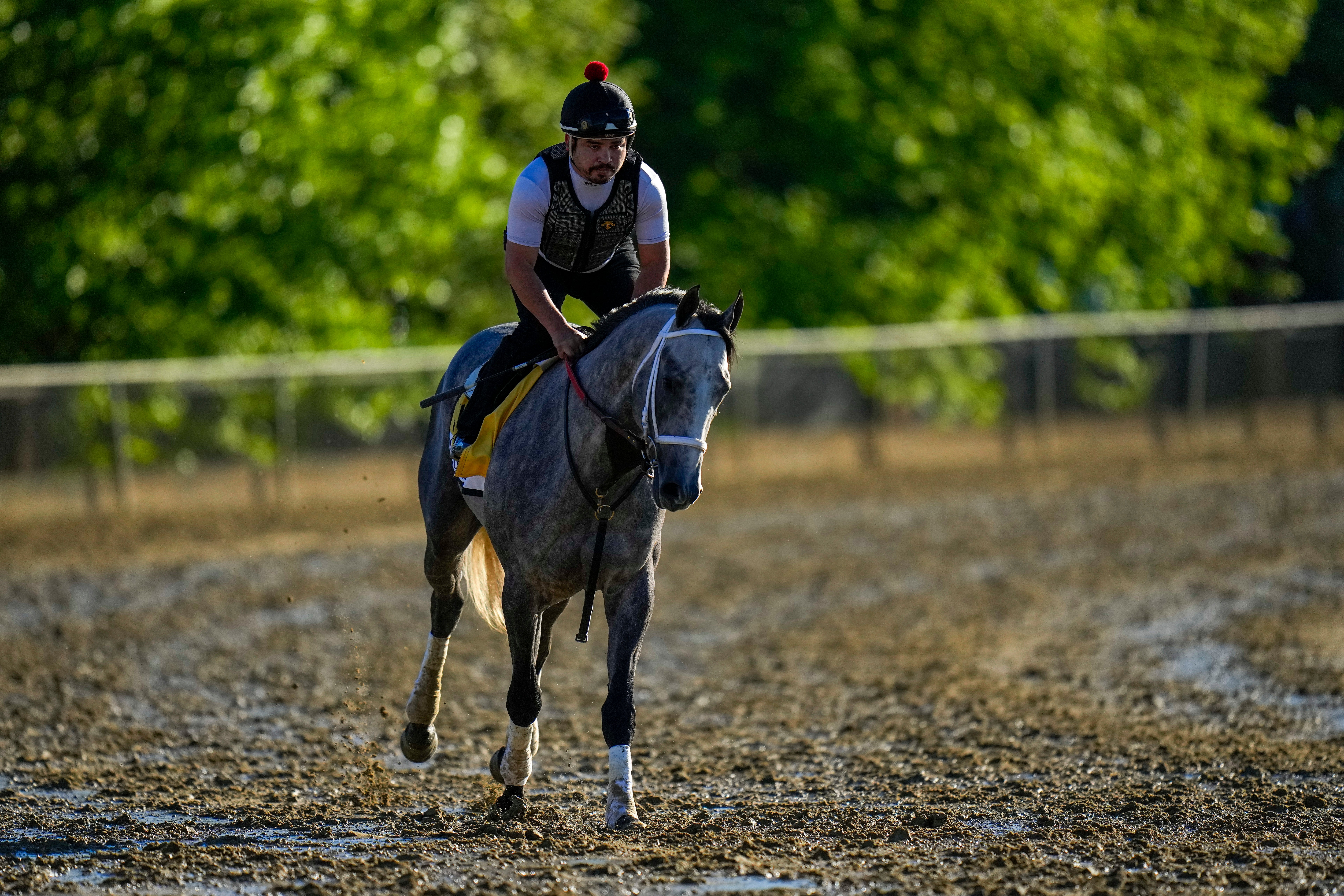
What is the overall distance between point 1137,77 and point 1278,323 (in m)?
4.33

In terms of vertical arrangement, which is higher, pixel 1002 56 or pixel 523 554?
pixel 1002 56

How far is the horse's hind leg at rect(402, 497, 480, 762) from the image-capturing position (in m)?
6.93

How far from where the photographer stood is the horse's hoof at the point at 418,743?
273 inches

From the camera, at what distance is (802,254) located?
22766 millimetres

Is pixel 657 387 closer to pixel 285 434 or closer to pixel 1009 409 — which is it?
pixel 285 434

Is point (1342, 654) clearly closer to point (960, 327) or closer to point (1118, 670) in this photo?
point (1118, 670)

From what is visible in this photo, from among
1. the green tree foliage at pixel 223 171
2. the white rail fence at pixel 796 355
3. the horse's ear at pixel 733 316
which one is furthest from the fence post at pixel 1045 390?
the horse's ear at pixel 733 316

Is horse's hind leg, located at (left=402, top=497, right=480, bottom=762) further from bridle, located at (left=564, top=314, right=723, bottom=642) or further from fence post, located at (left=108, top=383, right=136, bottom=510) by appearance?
fence post, located at (left=108, top=383, right=136, bottom=510)

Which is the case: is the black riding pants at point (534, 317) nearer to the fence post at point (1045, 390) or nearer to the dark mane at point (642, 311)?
the dark mane at point (642, 311)

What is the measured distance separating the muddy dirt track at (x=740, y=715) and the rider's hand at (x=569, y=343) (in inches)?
69.4

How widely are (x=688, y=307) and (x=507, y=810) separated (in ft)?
6.88

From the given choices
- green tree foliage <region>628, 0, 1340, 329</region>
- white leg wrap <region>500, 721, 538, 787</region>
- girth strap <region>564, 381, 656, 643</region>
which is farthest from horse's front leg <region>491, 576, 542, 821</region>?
green tree foliage <region>628, 0, 1340, 329</region>

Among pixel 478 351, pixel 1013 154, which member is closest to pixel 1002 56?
pixel 1013 154

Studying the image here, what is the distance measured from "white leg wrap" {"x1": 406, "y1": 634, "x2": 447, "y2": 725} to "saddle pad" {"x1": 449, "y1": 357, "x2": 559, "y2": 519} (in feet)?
2.61
